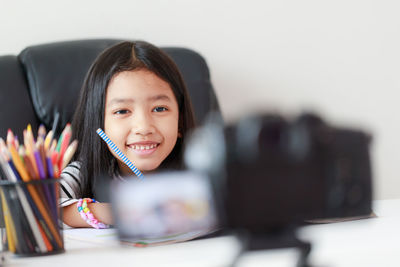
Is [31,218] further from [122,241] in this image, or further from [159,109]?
[159,109]

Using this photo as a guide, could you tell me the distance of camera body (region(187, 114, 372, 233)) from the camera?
14.9 inches

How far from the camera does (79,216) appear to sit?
94 centimetres

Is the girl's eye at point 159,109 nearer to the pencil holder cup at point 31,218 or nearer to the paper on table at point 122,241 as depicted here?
the paper on table at point 122,241

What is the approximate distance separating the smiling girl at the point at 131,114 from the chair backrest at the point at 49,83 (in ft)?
0.93

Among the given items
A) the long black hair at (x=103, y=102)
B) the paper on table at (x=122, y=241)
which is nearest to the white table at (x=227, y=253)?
the paper on table at (x=122, y=241)

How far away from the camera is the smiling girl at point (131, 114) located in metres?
1.17

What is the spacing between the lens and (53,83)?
160cm

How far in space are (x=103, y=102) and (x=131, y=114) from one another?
0.09 metres

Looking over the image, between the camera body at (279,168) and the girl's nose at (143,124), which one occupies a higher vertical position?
the camera body at (279,168)

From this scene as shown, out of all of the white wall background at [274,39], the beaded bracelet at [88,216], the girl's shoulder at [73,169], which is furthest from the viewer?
the white wall background at [274,39]

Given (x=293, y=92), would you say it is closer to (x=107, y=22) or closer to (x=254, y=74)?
(x=254, y=74)

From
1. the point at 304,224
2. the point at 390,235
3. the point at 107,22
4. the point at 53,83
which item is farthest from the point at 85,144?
the point at 304,224

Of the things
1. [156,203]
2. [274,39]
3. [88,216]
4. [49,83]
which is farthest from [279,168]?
[274,39]

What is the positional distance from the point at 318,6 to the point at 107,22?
2.74 ft
